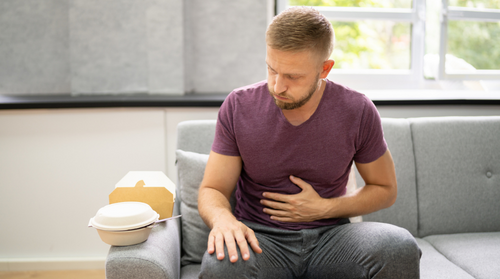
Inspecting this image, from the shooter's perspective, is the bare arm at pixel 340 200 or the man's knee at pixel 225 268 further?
the bare arm at pixel 340 200

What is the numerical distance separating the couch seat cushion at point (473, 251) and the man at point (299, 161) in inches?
16.3

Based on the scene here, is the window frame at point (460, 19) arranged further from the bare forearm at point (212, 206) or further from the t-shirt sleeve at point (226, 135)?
the bare forearm at point (212, 206)

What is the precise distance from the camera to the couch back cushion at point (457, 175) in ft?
5.58

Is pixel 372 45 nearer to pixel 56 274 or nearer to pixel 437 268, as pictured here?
pixel 437 268

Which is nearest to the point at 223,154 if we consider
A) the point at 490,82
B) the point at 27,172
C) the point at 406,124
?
the point at 406,124

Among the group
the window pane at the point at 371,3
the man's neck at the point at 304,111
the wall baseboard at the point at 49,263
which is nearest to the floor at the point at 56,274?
the wall baseboard at the point at 49,263

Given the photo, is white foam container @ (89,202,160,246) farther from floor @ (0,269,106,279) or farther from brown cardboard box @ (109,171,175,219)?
floor @ (0,269,106,279)

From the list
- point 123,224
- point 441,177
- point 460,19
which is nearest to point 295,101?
point 123,224

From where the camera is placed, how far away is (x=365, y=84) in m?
2.48

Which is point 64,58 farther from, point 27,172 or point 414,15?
point 414,15

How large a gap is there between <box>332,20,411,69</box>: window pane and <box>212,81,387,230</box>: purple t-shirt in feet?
4.00

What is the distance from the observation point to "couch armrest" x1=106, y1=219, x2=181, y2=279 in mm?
1028

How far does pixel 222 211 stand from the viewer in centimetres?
121

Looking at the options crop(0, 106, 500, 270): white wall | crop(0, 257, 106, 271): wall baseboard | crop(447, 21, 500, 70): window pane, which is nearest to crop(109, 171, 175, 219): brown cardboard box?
crop(0, 106, 500, 270): white wall
